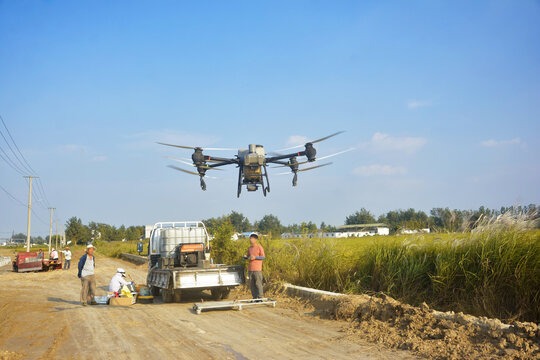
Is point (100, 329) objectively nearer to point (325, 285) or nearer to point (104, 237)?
point (325, 285)

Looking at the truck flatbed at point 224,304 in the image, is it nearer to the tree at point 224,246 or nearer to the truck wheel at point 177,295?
the truck wheel at point 177,295

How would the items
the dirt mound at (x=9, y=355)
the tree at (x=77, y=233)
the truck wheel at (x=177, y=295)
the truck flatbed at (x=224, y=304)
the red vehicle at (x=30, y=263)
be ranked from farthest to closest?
the tree at (x=77, y=233), the red vehicle at (x=30, y=263), the truck wheel at (x=177, y=295), the truck flatbed at (x=224, y=304), the dirt mound at (x=9, y=355)

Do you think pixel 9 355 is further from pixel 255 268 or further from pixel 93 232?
pixel 93 232

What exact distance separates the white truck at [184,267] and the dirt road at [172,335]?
0.72 metres

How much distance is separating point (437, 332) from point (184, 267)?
310 inches

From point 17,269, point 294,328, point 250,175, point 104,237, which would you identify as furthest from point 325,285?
point 104,237

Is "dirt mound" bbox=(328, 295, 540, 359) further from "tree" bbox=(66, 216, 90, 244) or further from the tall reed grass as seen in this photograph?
"tree" bbox=(66, 216, 90, 244)

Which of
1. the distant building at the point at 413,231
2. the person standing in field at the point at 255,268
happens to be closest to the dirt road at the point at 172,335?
the person standing in field at the point at 255,268

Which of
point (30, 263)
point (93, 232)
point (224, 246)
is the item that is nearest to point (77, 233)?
point (93, 232)

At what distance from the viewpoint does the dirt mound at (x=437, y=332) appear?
6277 mm


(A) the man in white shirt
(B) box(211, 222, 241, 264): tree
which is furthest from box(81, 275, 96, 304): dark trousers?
(B) box(211, 222, 241, 264): tree

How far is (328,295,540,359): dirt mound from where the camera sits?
628cm

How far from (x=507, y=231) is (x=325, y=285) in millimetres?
5337

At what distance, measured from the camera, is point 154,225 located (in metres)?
15.4
